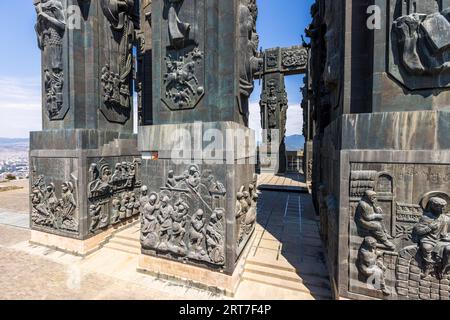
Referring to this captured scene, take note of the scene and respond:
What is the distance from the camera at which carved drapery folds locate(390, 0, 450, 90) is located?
10.8 ft

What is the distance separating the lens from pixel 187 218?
16.4 ft

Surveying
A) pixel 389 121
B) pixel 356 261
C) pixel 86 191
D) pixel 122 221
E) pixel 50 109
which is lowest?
pixel 122 221

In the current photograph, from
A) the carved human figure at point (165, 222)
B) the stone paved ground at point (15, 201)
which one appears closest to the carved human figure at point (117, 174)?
the carved human figure at point (165, 222)

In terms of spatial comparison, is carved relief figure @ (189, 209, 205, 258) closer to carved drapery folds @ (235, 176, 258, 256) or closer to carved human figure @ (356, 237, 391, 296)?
carved drapery folds @ (235, 176, 258, 256)

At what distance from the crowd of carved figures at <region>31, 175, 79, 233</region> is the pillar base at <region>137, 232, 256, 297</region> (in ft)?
9.84

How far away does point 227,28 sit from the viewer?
470cm

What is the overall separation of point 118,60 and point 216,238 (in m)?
7.25

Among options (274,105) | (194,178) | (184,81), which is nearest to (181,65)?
(184,81)

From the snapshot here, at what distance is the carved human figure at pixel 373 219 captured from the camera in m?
3.58

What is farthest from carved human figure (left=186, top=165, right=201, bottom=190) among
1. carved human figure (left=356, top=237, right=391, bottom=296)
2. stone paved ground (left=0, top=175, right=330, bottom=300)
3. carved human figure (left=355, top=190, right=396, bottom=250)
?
carved human figure (left=356, top=237, right=391, bottom=296)

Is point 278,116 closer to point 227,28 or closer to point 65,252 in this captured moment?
point 227,28

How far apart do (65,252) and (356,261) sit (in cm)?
807
